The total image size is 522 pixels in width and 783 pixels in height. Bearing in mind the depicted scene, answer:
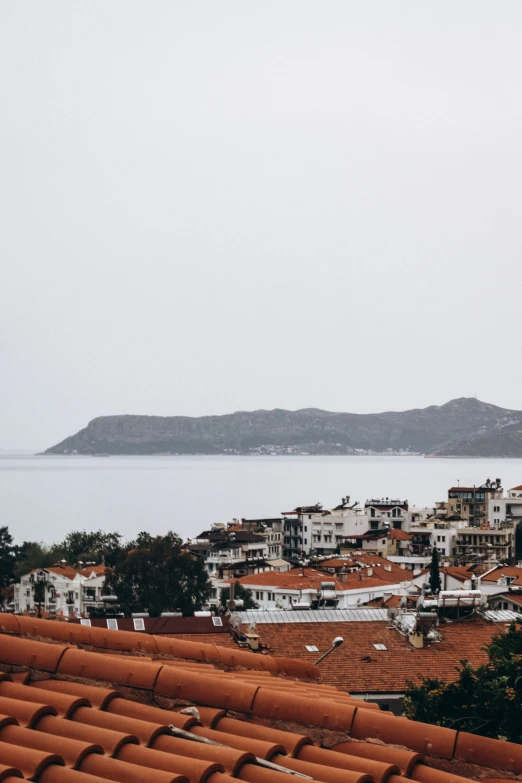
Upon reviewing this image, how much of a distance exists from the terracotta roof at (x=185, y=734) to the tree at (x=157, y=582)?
34132mm

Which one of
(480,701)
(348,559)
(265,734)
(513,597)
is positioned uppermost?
(265,734)

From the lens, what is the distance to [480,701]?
10109 millimetres

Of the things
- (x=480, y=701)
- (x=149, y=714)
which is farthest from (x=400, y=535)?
(x=149, y=714)

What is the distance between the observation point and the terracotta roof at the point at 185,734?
10.1ft

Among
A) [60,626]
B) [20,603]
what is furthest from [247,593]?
[60,626]

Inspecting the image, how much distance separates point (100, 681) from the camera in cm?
399

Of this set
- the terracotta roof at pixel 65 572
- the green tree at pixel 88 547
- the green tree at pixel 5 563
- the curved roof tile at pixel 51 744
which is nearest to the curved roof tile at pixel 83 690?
the curved roof tile at pixel 51 744

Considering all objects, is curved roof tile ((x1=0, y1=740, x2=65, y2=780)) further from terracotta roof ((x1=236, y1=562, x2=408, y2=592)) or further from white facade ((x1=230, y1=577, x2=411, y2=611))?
terracotta roof ((x1=236, y1=562, x2=408, y2=592))

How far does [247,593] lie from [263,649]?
2570 centimetres

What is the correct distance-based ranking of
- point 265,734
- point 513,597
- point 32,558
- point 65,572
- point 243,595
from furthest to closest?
point 32,558 → point 65,572 → point 243,595 → point 513,597 → point 265,734

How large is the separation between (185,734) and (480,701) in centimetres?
734

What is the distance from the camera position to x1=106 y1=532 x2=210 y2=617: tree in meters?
38.0

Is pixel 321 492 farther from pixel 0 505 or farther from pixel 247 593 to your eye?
pixel 247 593

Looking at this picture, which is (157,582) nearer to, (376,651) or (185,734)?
(376,651)
